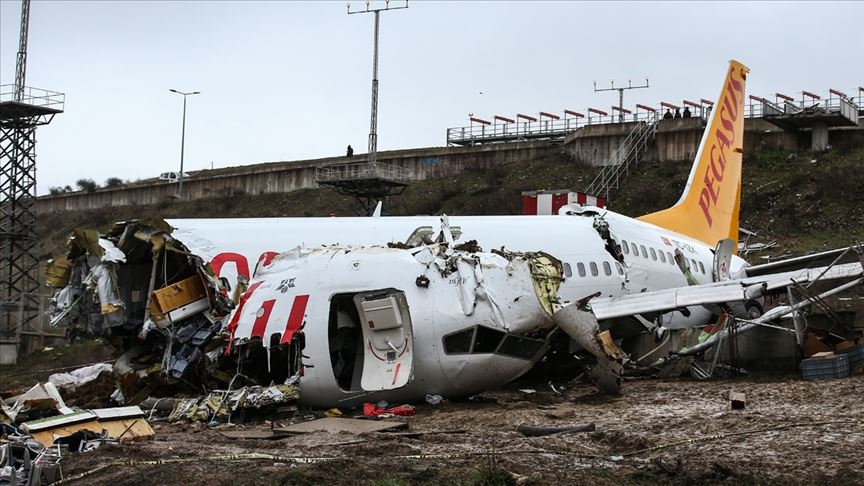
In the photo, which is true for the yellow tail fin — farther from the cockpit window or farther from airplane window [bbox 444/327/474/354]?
airplane window [bbox 444/327/474/354]

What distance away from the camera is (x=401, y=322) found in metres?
16.4

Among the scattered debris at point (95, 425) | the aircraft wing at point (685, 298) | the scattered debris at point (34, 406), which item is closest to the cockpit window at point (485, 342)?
the aircraft wing at point (685, 298)

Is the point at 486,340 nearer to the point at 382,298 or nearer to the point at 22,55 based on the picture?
the point at 382,298

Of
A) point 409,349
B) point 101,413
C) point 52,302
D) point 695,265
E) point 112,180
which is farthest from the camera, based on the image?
point 112,180

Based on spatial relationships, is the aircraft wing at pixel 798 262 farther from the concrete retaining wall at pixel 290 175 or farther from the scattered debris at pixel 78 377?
the concrete retaining wall at pixel 290 175

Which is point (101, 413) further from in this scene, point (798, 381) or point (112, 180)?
point (112, 180)

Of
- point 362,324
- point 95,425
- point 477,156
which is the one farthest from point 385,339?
point 477,156

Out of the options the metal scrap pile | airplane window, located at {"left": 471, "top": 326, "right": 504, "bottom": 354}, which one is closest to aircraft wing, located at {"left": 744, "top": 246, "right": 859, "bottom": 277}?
airplane window, located at {"left": 471, "top": 326, "right": 504, "bottom": 354}

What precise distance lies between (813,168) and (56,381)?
141 ft

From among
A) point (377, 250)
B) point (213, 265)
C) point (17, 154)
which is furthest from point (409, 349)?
point (17, 154)

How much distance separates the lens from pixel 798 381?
17641 mm

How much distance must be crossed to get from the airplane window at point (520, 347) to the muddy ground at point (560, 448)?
0.83m

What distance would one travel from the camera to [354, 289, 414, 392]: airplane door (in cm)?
1625

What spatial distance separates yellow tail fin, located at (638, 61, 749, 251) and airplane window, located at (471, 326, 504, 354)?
12.5m
